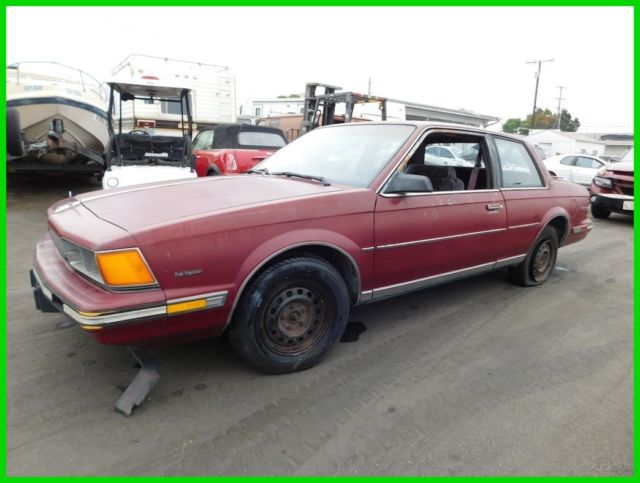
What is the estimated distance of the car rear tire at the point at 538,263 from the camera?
4.61 m

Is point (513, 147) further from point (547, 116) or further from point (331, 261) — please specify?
point (547, 116)

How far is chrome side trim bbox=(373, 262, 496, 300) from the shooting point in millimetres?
3176

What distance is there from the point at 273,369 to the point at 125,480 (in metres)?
1.01

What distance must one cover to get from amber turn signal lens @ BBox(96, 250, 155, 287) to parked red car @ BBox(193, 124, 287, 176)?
5.26 metres

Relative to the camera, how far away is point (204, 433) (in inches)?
89.0

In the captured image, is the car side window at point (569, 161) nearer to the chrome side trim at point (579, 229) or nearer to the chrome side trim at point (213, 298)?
the chrome side trim at point (579, 229)

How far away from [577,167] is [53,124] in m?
15.4

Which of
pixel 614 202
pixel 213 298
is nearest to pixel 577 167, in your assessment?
pixel 614 202

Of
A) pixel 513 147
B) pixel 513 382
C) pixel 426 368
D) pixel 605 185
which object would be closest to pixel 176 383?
pixel 426 368

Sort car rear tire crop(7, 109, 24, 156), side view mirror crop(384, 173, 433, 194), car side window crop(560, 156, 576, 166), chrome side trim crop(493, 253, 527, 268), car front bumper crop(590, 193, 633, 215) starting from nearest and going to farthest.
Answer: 1. side view mirror crop(384, 173, 433, 194)
2. chrome side trim crop(493, 253, 527, 268)
3. car rear tire crop(7, 109, 24, 156)
4. car front bumper crop(590, 193, 633, 215)
5. car side window crop(560, 156, 576, 166)

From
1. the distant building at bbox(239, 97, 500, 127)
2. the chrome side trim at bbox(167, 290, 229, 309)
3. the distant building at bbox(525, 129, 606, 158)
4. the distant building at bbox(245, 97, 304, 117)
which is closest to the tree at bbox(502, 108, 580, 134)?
the distant building at bbox(525, 129, 606, 158)

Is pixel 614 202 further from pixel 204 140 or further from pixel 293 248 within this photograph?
pixel 293 248

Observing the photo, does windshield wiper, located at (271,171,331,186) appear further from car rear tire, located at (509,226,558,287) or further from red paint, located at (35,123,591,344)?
car rear tire, located at (509,226,558,287)

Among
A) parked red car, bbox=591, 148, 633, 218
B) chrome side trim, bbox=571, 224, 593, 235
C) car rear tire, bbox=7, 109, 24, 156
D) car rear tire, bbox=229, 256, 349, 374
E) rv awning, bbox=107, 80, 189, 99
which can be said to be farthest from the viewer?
parked red car, bbox=591, 148, 633, 218
